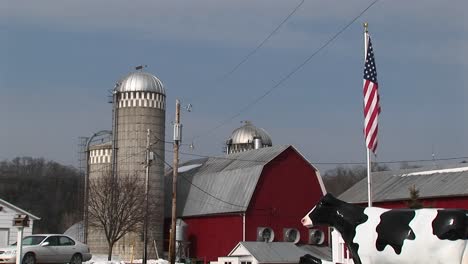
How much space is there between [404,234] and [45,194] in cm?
9986

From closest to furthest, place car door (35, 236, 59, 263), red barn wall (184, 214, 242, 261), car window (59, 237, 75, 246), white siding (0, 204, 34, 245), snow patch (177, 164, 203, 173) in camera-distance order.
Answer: car door (35, 236, 59, 263) → car window (59, 237, 75, 246) → white siding (0, 204, 34, 245) → red barn wall (184, 214, 242, 261) → snow patch (177, 164, 203, 173)

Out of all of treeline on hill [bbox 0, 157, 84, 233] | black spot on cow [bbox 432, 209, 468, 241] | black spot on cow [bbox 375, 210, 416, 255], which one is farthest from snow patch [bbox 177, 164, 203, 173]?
black spot on cow [bbox 432, 209, 468, 241]

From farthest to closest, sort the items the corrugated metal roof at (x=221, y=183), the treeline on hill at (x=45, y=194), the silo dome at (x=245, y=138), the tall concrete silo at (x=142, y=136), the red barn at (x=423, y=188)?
the treeline on hill at (x=45, y=194), the silo dome at (x=245, y=138), the tall concrete silo at (x=142, y=136), the corrugated metal roof at (x=221, y=183), the red barn at (x=423, y=188)

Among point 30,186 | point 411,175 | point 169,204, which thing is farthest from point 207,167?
point 30,186

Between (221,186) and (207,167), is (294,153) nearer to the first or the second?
(221,186)

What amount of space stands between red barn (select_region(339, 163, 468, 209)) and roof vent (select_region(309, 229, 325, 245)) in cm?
473

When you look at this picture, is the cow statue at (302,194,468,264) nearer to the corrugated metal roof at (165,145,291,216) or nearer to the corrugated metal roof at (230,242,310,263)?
the corrugated metal roof at (230,242,310,263)

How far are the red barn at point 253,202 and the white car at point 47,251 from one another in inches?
687

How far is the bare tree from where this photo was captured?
48.9m

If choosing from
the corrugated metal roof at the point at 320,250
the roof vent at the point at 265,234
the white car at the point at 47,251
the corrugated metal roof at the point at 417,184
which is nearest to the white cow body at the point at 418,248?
the white car at the point at 47,251

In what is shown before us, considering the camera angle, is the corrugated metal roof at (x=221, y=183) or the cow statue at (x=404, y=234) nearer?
the cow statue at (x=404, y=234)

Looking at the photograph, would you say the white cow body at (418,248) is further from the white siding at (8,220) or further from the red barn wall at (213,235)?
the red barn wall at (213,235)

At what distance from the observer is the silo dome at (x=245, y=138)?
68.2 metres

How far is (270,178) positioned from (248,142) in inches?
774
